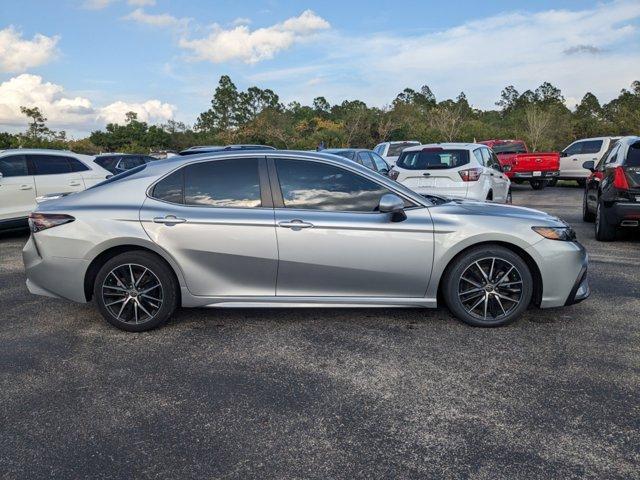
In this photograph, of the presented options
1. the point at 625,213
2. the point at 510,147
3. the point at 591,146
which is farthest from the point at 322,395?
the point at 510,147

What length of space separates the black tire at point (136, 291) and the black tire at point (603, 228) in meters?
6.83

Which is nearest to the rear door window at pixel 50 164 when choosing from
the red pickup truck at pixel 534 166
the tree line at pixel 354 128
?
the red pickup truck at pixel 534 166

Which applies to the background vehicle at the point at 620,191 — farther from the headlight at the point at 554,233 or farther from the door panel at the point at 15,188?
the door panel at the point at 15,188

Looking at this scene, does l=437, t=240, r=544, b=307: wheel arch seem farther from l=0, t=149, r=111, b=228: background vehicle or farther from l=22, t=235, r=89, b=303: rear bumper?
l=0, t=149, r=111, b=228: background vehicle

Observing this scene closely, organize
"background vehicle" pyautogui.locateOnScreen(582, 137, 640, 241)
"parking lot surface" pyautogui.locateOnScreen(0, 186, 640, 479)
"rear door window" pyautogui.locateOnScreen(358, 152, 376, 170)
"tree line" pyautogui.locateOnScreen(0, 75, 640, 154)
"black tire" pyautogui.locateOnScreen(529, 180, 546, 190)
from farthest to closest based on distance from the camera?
"tree line" pyautogui.locateOnScreen(0, 75, 640, 154) → "black tire" pyautogui.locateOnScreen(529, 180, 546, 190) → "rear door window" pyautogui.locateOnScreen(358, 152, 376, 170) → "background vehicle" pyautogui.locateOnScreen(582, 137, 640, 241) → "parking lot surface" pyautogui.locateOnScreen(0, 186, 640, 479)

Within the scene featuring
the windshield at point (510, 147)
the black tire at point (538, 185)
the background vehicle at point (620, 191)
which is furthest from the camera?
the windshield at point (510, 147)

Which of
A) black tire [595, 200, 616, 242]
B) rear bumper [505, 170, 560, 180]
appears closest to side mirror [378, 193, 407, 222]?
black tire [595, 200, 616, 242]

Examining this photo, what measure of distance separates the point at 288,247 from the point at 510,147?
1811cm

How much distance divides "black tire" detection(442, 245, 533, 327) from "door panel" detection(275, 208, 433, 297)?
26 centimetres

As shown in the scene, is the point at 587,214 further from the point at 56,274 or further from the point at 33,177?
the point at 33,177

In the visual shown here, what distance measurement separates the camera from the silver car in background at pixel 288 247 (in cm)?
427

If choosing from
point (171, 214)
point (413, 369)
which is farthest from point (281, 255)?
point (413, 369)

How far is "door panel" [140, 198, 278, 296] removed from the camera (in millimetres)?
4281

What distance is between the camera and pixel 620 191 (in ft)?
24.7
